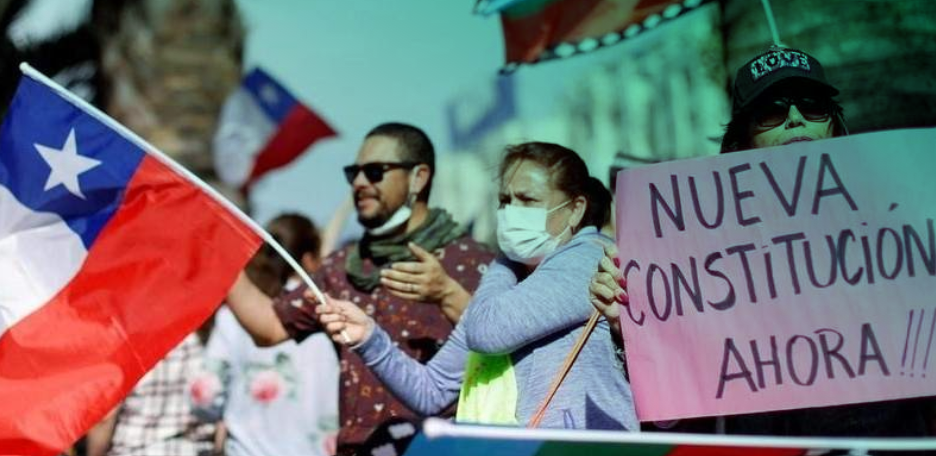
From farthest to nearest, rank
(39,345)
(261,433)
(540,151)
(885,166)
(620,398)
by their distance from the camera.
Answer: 1. (261,433)
2. (39,345)
3. (540,151)
4. (620,398)
5. (885,166)

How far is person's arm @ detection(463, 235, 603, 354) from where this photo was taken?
15.8ft

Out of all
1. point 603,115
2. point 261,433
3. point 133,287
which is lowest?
point 261,433

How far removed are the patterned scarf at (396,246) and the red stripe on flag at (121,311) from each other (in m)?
0.44

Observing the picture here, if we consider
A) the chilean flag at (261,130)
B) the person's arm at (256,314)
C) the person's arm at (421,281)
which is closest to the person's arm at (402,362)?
the person's arm at (421,281)

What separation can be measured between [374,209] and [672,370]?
2282 millimetres

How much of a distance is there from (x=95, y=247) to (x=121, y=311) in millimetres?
267

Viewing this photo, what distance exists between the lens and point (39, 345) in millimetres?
5707

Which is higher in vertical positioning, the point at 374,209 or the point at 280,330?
the point at 374,209

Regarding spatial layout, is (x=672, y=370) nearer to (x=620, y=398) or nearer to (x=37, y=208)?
(x=620, y=398)

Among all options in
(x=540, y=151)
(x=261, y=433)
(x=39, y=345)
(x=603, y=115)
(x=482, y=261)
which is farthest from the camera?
(x=603, y=115)

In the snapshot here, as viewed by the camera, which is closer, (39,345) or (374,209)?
(39,345)

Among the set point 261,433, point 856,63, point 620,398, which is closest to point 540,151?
point 620,398

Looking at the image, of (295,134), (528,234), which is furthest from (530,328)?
(295,134)

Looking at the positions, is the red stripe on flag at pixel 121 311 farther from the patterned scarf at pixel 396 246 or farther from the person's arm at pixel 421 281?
the person's arm at pixel 421 281
